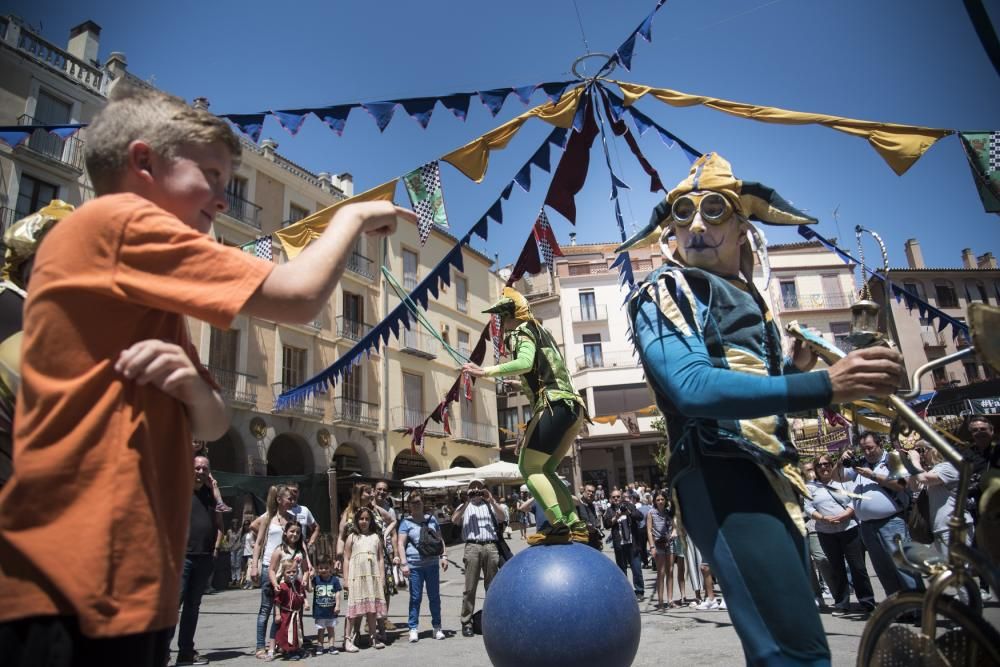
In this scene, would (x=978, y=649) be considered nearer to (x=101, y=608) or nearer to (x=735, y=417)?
(x=735, y=417)

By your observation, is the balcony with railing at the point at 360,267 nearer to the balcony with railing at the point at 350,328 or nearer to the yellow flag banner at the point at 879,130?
the balcony with railing at the point at 350,328

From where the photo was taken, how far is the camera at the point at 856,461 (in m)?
7.60

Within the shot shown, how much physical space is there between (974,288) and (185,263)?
150 ft

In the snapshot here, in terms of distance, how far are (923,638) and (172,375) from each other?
6.86 feet

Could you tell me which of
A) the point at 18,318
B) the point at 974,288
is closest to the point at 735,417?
the point at 18,318

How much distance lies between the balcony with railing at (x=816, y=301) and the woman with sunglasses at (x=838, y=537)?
34.0 meters

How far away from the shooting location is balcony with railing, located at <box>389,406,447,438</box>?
90.6 ft

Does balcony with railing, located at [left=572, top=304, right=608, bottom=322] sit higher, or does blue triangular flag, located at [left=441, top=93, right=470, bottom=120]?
balcony with railing, located at [left=572, top=304, right=608, bottom=322]

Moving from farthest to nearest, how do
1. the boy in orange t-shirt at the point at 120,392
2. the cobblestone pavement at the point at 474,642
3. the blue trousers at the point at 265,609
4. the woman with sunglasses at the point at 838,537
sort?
the woman with sunglasses at the point at 838,537 → the blue trousers at the point at 265,609 → the cobblestone pavement at the point at 474,642 → the boy in orange t-shirt at the point at 120,392

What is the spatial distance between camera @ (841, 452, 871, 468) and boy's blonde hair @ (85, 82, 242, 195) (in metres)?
7.95

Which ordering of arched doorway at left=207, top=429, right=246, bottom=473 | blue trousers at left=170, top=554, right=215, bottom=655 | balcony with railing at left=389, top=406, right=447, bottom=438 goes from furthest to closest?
balcony with railing at left=389, top=406, right=447, bottom=438, arched doorway at left=207, top=429, right=246, bottom=473, blue trousers at left=170, top=554, right=215, bottom=655

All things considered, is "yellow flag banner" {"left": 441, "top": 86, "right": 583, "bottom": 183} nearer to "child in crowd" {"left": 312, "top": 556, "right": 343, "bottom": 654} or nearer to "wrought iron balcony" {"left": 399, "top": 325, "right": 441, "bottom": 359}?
"child in crowd" {"left": 312, "top": 556, "right": 343, "bottom": 654}

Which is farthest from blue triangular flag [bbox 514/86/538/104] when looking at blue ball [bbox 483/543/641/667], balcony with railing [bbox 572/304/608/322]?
balcony with railing [bbox 572/304/608/322]

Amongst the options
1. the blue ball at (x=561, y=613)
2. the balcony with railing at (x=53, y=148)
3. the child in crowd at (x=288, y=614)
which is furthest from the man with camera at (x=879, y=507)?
the balcony with railing at (x=53, y=148)
